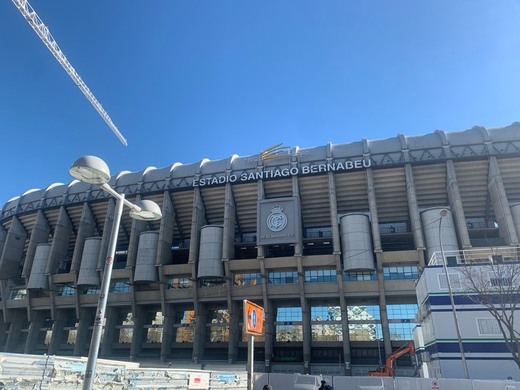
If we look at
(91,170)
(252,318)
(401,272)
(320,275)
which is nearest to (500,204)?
(401,272)

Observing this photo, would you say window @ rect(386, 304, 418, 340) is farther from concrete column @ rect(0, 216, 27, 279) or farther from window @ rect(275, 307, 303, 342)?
concrete column @ rect(0, 216, 27, 279)

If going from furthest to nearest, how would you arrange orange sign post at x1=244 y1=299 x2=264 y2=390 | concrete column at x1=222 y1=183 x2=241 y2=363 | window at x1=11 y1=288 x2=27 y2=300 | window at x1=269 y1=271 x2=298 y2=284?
window at x1=11 y1=288 x2=27 y2=300, window at x1=269 y1=271 x2=298 y2=284, concrete column at x1=222 y1=183 x2=241 y2=363, orange sign post at x1=244 y1=299 x2=264 y2=390

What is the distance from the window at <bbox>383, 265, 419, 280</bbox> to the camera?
49.8m

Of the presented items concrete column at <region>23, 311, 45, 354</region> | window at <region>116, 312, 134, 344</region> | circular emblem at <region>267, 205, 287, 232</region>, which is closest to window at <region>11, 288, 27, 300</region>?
concrete column at <region>23, 311, 45, 354</region>

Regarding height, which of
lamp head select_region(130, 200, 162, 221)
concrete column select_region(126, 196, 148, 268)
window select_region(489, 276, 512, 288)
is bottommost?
lamp head select_region(130, 200, 162, 221)

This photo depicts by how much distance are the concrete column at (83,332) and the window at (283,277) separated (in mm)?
30967

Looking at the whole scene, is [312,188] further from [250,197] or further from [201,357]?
[201,357]

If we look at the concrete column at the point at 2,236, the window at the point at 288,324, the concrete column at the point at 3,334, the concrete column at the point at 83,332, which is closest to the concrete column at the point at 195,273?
the window at the point at 288,324

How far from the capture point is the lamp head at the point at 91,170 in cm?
842

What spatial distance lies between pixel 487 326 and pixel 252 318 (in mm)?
24420

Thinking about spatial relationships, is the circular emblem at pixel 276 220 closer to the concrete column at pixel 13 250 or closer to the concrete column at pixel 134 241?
the concrete column at pixel 134 241

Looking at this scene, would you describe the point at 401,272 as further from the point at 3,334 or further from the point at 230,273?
the point at 3,334

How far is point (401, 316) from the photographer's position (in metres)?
50.3

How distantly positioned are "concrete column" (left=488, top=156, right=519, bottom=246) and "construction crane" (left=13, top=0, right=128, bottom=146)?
7251 cm
